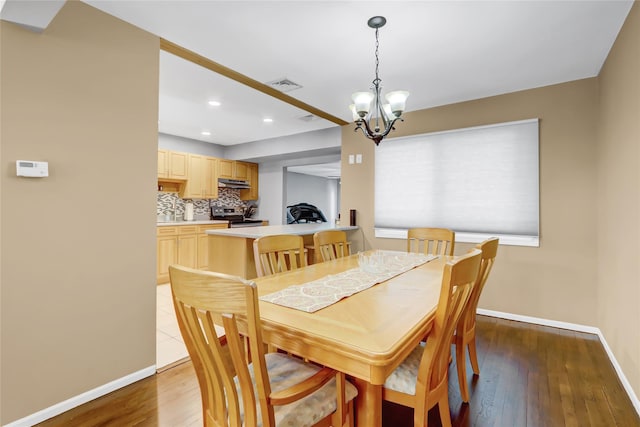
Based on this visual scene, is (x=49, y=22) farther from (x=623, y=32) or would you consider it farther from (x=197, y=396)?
(x=623, y=32)

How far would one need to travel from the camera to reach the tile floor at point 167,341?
92.6 inches

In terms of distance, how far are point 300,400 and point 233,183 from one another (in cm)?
532

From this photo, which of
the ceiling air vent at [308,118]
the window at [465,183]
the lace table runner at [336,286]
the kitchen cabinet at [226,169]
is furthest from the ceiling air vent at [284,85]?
the kitchen cabinet at [226,169]

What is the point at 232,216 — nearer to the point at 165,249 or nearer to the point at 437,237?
the point at 165,249

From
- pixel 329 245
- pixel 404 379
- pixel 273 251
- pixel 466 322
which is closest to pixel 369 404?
pixel 404 379

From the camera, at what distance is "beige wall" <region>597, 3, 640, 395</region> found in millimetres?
1876

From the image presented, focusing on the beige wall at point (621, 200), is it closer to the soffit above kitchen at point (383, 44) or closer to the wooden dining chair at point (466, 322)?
the soffit above kitchen at point (383, 44)

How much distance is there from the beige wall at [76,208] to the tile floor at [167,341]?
238mm

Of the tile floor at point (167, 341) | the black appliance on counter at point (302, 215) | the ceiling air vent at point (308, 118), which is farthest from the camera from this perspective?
the black appliance on counter at point (302, 215)

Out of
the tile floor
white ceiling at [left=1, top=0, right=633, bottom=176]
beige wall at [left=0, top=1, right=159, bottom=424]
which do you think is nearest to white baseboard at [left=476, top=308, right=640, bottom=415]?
white ceiling at [left=1, top=0, right=633, bottom=176]

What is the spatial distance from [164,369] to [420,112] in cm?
369

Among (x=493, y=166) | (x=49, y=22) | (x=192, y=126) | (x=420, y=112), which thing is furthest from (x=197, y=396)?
(x=192, y=126)

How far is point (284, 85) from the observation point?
3119mm

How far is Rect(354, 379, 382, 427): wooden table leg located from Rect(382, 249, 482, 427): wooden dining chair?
132 millimetres
